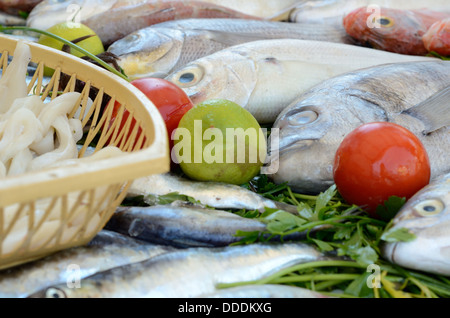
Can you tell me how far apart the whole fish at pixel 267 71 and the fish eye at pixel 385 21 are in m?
0.49

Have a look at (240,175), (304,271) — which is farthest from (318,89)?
(304,271)

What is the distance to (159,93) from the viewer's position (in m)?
1.67

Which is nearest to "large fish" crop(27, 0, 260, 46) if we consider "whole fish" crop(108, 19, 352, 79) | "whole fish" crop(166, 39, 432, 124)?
"whole fish" crop(108, 19, 352, 79)

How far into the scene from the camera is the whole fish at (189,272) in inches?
40.3

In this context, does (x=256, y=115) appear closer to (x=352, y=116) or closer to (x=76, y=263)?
(x=352, y=116)

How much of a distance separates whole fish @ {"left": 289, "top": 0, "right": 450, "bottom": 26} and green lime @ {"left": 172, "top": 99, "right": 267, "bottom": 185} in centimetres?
187

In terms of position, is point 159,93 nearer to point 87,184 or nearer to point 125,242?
point 125,242

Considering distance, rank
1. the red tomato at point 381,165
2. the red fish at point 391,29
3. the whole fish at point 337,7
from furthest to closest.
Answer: the whole fish at point 337,7, the red fish at point 391,29, the red tomato at point 381,165

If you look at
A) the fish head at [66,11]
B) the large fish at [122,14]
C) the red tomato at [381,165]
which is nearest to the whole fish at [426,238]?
the red tomato at [381,165]

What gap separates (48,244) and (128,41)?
1.60 meters

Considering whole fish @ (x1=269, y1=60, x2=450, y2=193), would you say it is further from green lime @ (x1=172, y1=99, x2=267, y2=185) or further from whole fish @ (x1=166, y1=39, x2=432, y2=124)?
whole fish @ (x1=166, y1=39, x2=432, y2=124)

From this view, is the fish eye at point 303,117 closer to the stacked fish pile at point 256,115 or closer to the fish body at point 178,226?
the stacked fish pile at point 256,115

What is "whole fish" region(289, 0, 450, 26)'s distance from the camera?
316cm

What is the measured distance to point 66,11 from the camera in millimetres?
2910
